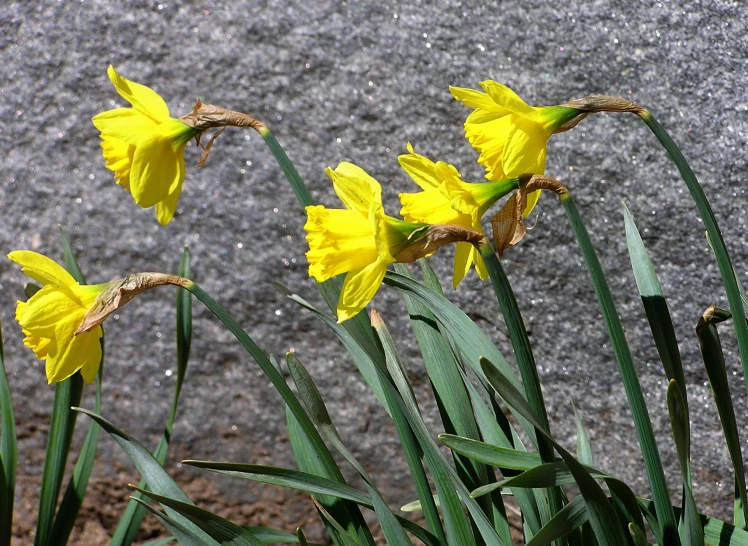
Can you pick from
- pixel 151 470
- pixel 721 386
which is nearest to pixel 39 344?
pixel 151 470

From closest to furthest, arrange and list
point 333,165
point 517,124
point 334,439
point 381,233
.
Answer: point 381,233
point 517,124
point 334,439
point 333,165

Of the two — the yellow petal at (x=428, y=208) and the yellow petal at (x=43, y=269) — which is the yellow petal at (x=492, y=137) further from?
the yellow petal at (x=43, y=269)

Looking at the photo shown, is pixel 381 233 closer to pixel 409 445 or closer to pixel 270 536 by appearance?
pixel 409 445

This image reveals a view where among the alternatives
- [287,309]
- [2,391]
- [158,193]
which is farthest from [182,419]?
[158,193]

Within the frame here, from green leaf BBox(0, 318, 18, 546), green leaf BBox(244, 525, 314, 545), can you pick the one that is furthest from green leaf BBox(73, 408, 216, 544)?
green leaf BBox(0, 318, 18, 546)

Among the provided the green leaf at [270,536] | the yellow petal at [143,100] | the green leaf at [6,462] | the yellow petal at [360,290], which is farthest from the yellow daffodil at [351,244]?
the green leaf at [6,462]

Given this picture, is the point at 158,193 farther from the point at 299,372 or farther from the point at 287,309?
the point at 287,309
